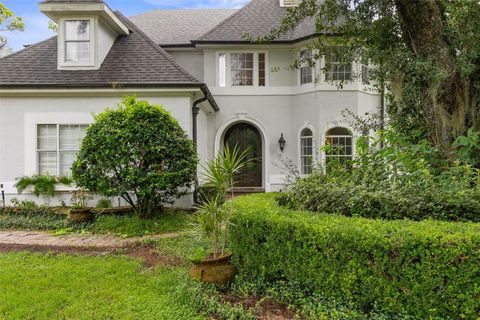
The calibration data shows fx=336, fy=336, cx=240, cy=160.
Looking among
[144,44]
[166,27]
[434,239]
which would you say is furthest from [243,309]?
[166,27]

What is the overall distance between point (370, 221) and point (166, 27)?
43.8 ft

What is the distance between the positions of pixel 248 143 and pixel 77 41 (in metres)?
6.67

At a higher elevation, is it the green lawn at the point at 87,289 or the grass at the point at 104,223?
the grass at the point at 104,223

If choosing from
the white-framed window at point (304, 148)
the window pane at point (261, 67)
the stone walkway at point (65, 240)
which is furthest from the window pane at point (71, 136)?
the white-framed window at point (304, 148)

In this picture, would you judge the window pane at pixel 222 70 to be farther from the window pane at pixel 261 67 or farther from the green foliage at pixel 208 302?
the green foliage at pixel 208 302

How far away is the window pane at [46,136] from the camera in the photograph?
31.4 ft

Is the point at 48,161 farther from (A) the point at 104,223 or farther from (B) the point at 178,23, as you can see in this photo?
(B) the point at 178,23

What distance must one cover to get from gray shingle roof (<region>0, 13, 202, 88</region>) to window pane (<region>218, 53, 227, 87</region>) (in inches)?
104

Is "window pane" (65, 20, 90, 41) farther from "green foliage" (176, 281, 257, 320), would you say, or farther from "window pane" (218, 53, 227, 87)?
"green foliage" (176, 281, 257, 320)

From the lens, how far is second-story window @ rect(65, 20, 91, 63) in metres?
9.91

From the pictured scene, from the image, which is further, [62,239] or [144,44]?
[144,44]

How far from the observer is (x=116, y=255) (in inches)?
227

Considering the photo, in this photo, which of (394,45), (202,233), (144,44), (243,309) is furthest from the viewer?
(144,44)

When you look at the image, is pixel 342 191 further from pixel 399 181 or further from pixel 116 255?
pixel 116 255
